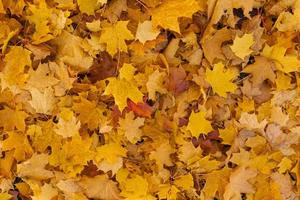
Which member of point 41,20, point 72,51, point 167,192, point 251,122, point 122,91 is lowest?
point 167,192

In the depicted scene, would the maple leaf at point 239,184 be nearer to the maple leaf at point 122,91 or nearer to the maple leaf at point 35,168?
the maple leaf at point 122,91

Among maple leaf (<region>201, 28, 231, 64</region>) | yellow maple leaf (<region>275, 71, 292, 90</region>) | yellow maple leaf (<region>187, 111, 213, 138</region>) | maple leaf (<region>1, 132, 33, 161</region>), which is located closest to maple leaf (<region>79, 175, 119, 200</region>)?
maple leaf (<region>1, 132, 33, 161</region>)

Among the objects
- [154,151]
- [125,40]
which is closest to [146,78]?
[125,40]

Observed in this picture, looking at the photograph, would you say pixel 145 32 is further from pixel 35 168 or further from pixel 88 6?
pixel 35 168

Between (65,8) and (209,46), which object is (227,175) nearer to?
(209,46)

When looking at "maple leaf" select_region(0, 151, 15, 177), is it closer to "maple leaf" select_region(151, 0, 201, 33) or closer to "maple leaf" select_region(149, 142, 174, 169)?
"maple leaf" select_region(149, 142, 174, 169)

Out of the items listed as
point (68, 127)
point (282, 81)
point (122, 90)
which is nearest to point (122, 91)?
point (122, 90)
